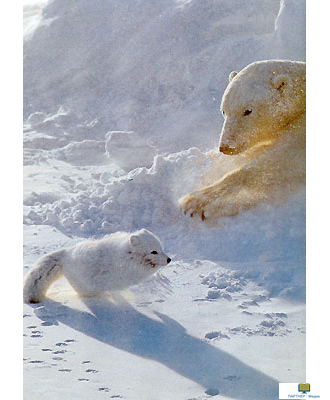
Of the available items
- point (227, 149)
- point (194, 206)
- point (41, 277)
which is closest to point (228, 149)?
point (227, 149)

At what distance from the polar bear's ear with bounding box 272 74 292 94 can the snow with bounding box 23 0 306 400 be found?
716 millimetres

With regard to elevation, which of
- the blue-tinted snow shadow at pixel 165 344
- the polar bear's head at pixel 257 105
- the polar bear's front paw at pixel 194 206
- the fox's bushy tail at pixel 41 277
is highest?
the polar bear's head at pixel 257 105

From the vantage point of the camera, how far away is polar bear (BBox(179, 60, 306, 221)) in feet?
13.1

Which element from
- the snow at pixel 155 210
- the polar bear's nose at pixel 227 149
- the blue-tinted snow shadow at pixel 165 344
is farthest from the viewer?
the polar bear's nose at pixel 227 149

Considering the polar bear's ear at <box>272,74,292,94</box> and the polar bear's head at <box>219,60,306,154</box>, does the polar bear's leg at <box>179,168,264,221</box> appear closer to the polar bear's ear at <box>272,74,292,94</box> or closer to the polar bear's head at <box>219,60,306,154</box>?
the polar bear's head at <box>219,60,306,154</box>

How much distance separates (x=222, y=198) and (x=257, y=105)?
770mm

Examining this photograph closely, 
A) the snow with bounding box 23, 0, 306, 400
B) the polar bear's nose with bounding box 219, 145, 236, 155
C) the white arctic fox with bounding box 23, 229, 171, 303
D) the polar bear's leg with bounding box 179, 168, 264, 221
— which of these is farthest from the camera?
the polar bear's nose with bounding box 219, 145, 236, 155

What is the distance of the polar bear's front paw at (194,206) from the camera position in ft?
13.3

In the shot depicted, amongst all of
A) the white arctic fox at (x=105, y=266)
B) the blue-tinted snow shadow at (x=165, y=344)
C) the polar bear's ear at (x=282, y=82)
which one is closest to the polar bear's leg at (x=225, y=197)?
the polar bear's ear at (x=282, y=82)

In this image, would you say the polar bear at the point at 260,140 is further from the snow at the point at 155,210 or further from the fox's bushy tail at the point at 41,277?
the fox's bushy tail at the point at 41,277

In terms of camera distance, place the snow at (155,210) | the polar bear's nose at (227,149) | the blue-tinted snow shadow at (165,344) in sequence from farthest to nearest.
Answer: the polar bear's nose at (227,149)
the snow at (155,210)
the blue-tinted snow shadow at (165,344)

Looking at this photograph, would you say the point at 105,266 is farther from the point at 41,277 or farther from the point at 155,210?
the point at 155,210

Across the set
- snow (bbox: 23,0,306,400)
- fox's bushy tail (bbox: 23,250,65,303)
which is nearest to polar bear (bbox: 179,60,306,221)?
snow (bbox: 23,0,306,400)
